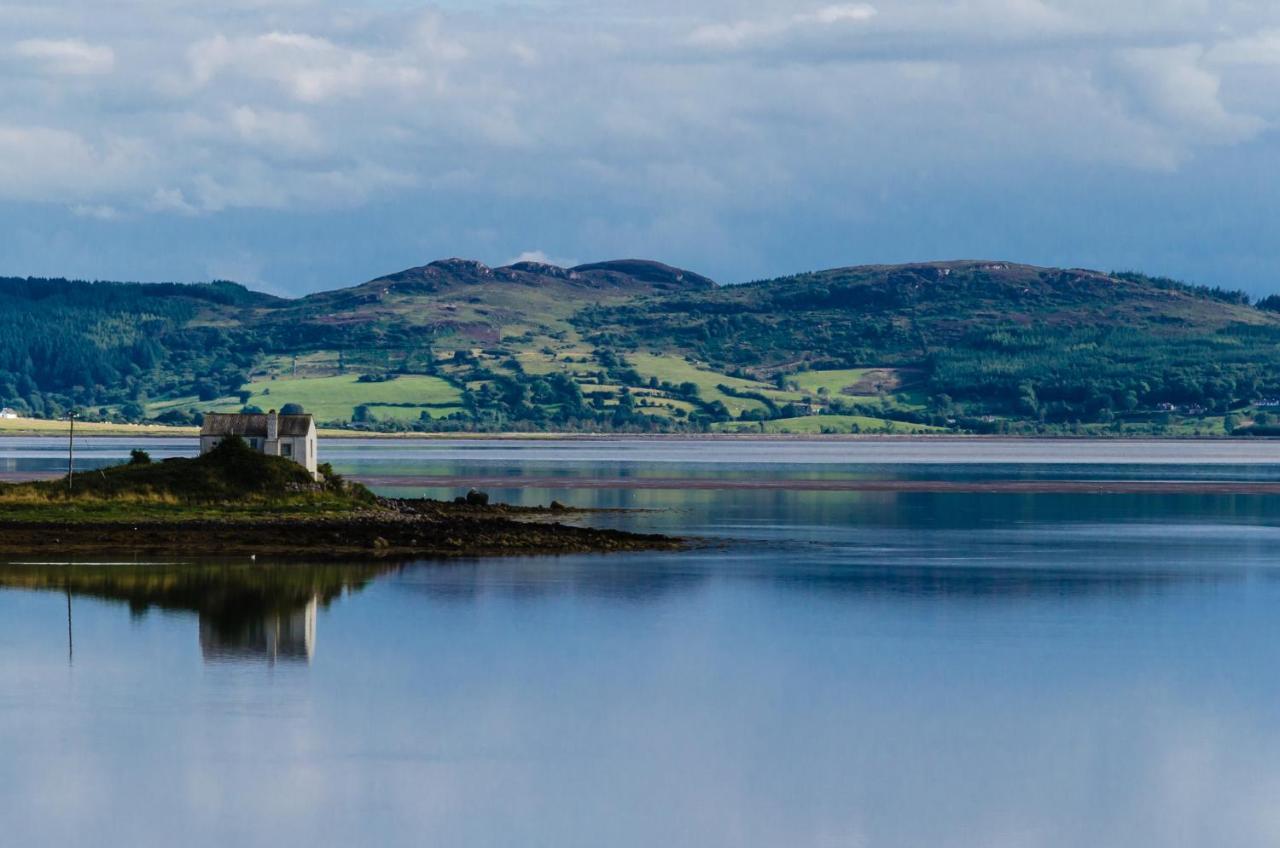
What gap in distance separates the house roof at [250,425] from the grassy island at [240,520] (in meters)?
1.84

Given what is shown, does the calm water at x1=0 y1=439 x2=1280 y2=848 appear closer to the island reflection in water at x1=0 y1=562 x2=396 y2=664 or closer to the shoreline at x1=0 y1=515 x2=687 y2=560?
the island reflection in water at x1=0 y1=562 x2=396 y2=664

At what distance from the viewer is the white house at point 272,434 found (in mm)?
77562

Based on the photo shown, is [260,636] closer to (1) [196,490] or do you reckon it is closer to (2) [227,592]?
(2) [227,592]

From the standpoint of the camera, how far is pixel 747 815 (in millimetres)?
27797

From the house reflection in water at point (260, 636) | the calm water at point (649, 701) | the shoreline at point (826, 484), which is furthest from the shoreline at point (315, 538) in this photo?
the shoreline at point (826, 484)

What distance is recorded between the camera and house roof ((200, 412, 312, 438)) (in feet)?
254

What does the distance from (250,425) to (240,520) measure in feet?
34.6

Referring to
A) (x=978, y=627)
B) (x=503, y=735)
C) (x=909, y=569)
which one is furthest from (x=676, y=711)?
(x=909, y=569)

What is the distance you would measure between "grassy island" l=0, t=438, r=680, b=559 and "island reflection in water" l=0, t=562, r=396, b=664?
3977 millimetres

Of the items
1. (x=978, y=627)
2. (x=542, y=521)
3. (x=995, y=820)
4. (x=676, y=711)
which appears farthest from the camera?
(x=542, y=521)

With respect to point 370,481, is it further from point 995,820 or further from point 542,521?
point 995,820

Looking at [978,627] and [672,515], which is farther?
[672,515]

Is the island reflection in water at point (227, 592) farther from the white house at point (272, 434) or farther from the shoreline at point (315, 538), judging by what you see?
the white house at point (272, 434)

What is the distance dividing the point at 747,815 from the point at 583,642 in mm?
18236
